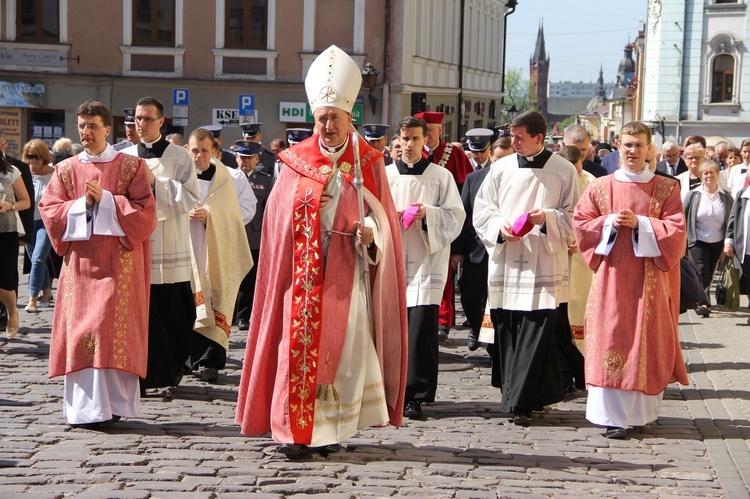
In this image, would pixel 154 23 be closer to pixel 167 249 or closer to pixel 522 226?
pixel 167 249

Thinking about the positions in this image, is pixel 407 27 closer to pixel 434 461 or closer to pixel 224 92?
pixel 224 92

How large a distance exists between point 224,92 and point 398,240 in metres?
23.3

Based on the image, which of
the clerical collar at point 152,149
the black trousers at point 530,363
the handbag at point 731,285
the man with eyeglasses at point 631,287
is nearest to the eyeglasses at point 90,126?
the clerical collar at point 152,149

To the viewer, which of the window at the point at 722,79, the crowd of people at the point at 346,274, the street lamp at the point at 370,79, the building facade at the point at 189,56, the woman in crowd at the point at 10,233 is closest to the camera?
the crowd of people at the point at 346,274

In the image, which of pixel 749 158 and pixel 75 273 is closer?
pixel 75 273

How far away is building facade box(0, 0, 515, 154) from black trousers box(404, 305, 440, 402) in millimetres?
20973

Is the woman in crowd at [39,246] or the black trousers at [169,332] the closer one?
the black trousers at [169,332]

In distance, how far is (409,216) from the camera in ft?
30.3

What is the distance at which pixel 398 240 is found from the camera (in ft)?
24.8

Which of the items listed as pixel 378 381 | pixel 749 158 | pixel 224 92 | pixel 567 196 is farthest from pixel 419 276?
pixel 224 92

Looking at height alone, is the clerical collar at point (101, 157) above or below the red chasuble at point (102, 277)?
above

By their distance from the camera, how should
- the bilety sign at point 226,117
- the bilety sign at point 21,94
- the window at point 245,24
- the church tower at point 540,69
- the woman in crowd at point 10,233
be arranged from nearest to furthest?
the woman in crowd at point 10,233
the bilety sign at point 226,117
the bilety sign at point 21,94
the window at point 245,24
the church tower at point 540,69

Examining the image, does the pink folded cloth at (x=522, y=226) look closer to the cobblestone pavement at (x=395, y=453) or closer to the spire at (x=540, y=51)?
the cobblestone pavement at (x=395, y=453)

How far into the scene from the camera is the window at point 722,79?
51.4m
